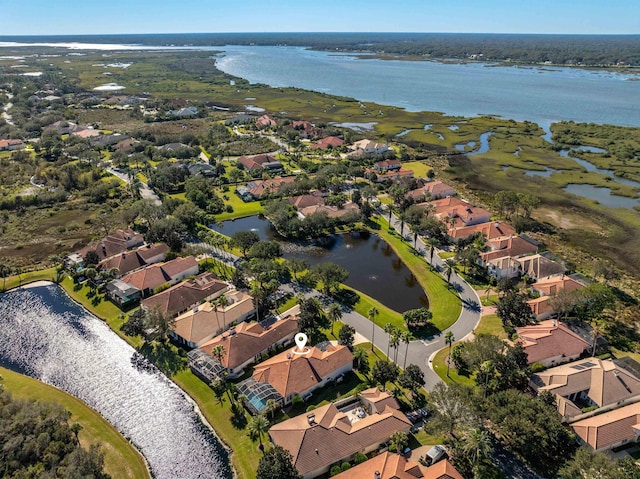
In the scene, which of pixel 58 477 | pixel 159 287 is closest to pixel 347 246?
pixel 159 287

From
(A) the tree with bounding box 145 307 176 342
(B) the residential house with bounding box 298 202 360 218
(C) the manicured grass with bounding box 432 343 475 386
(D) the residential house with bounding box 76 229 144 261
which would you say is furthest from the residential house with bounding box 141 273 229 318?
(C) the manicured grass with bounding box 432 343 475 386

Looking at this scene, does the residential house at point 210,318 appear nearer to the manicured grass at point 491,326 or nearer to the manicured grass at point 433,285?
the manicured grass at point 433,285

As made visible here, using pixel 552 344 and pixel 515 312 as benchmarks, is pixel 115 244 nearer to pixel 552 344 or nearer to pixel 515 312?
pixel 515 312

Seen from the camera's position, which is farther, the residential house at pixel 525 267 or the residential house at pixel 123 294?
the residential house at pixel 525 267

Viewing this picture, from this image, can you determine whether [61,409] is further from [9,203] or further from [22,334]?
[9,203]

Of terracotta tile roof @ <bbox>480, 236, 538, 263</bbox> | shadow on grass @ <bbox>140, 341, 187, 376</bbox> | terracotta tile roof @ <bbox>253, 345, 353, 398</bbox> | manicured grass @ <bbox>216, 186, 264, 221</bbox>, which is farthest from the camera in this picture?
manicured grass @ <bbox>216, 186, 264, 221</bbox>

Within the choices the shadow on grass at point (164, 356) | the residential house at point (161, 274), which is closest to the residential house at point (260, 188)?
the residential house at point (161, 274)

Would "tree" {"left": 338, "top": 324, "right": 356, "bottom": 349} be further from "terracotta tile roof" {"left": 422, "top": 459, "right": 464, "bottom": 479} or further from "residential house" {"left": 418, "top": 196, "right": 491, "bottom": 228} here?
"residential house" {"left": 418, "top": 196, "right": 491, "bottom": 228}
